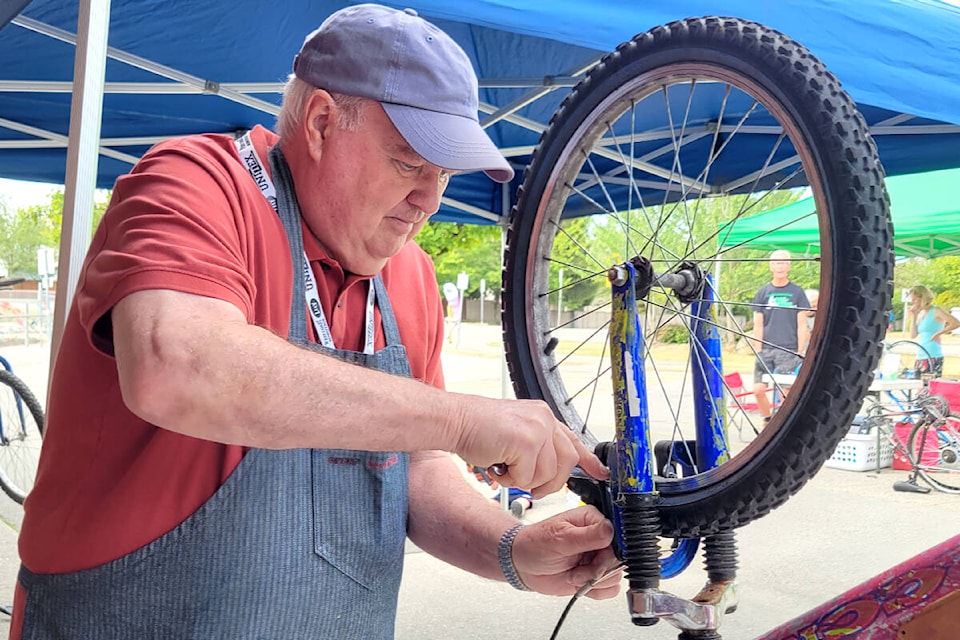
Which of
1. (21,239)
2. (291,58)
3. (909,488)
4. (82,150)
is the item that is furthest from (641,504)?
(21,239)

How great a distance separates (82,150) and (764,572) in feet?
12.7

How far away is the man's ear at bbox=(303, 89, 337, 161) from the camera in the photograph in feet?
3.47

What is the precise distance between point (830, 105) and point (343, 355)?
0.69 m

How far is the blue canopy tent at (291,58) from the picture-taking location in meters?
2.03

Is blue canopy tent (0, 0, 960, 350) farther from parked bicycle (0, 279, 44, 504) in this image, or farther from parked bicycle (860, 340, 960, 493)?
parked bicycle (860, 340, 960, 493)

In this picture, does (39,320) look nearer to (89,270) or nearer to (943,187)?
(943,187)

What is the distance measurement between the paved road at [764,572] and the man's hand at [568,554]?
7.54ft

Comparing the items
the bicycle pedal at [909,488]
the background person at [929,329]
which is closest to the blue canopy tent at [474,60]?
the bicycle pedal at [909,488]

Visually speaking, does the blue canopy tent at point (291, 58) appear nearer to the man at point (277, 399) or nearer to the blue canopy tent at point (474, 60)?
the blue canopy tent at point (474, 60)

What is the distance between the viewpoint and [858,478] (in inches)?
250

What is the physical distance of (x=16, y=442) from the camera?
4508mm

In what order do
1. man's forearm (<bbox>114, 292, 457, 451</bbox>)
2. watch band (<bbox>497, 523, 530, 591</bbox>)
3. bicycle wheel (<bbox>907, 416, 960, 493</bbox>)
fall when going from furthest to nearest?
bicycle wheel (<bbox>907, 416, 960, 493</bbox>) < watch band (<bbox>497, 523, 530, 591</bbox>) < man's forearm (<bbox>114, 292, 457, 451</bbox>)

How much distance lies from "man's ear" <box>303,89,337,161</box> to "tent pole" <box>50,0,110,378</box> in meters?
0.40

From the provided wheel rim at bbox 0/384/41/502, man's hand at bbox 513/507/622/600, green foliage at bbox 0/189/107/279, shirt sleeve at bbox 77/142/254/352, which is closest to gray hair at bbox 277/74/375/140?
shirt sleeve at bbox 77/142/254/352
